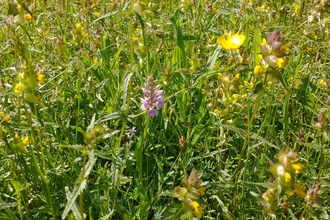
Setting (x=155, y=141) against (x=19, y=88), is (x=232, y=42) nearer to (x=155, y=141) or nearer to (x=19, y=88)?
(x=155, y=141)

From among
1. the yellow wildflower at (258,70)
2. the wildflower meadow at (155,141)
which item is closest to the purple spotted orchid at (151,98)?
the wildflower meadow at (155,141)

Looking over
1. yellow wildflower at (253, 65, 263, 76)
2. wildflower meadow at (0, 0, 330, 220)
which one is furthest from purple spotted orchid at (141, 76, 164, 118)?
yellow wildflower at (253, 65, 263, 76)

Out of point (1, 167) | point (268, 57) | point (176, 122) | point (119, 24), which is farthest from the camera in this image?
point (119, 24)

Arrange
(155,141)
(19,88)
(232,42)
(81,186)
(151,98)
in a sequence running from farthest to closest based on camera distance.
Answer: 1. (155,141)
2. (232,42)
3. (151,98)
4. (19,88)
5. (81,186)

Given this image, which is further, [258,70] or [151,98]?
[151,98]

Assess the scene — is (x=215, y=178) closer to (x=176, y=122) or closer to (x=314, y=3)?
(x=176, y=122)

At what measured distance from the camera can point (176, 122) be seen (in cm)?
211

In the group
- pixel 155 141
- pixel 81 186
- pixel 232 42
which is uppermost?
pixel 232 42

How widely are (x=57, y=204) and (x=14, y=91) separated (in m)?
0.56

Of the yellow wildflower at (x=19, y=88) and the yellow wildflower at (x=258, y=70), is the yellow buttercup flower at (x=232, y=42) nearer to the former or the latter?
the yellow wildflower at (x=258, y=70)

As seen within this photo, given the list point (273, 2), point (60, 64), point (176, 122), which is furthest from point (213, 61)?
→ point (273, 2)

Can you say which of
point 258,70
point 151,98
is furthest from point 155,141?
point 258,70

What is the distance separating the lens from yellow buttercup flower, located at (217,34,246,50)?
1.82 metres

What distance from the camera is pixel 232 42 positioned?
1872mm
